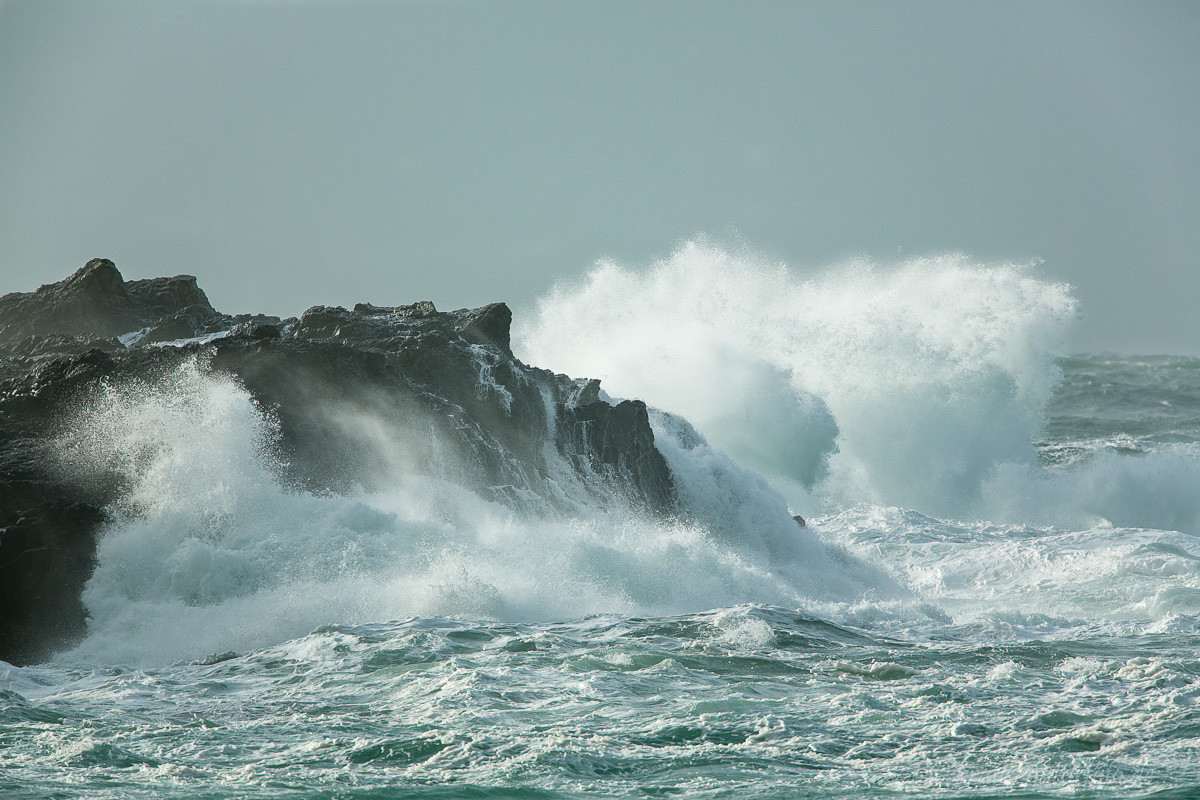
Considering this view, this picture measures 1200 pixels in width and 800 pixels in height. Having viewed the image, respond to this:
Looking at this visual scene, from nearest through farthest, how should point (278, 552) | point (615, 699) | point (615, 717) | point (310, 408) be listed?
point (615, 717), point (615, 699), point (278, 552), point (310, 408)

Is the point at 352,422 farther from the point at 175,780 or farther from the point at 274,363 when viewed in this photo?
Result: the point at 175,780

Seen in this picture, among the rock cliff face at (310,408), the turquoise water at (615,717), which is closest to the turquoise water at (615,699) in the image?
the turquoise water at (615,717)

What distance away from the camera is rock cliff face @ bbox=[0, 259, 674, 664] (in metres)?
11.1

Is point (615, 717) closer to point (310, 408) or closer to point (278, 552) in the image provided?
point (278, 552)

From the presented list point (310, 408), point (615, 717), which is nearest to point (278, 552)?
point (310, 408)

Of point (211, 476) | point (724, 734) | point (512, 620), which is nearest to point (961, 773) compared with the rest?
point (724, 734)

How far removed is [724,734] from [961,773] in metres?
1.64

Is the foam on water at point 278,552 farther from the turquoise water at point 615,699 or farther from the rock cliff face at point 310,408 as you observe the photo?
the rock cliff face at point 310,408

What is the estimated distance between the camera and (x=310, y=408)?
13.8 metres

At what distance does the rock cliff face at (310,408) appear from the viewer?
36.6 ft

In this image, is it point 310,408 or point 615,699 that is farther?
point 310,408

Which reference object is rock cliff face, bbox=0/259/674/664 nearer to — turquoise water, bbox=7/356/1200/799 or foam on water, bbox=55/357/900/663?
foam on water, bbox=55/357/900/663

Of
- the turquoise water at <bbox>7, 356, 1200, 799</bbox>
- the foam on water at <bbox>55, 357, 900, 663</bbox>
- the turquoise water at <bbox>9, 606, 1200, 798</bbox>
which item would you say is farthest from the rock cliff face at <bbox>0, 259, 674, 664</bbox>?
the turquoise water at <bbox>9, 606, 1200, 798</bbox>

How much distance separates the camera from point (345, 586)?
→ 11211mm
